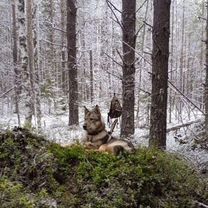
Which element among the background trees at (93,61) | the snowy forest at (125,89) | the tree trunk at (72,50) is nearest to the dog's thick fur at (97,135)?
the snowy forest at (125,89)

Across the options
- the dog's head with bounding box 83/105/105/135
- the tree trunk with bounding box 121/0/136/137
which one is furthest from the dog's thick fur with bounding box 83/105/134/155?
the tree trunk with bounding box 121/0/136/137

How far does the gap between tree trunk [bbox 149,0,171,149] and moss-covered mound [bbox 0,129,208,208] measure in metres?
2.59

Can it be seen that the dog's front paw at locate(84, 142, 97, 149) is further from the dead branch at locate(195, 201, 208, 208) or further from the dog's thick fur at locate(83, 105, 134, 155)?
the dead branch at locate(195, 201, 208, 208)

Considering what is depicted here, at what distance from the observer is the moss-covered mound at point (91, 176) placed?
166 inches

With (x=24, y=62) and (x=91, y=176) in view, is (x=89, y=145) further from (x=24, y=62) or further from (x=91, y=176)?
(x=24, y=62)

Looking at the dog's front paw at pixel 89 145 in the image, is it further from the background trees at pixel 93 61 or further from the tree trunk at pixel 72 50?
the tree trunk at pixel 72 50

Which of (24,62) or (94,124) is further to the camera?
(24,62)

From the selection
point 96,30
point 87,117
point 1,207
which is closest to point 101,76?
point 96,30

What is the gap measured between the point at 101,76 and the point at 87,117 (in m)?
29.9

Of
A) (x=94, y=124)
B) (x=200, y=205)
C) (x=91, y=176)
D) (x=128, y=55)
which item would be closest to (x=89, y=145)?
(x=94, y=124)

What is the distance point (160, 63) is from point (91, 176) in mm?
3696

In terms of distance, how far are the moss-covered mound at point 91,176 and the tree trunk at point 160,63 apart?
2.59 m

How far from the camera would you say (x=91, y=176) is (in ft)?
15.1

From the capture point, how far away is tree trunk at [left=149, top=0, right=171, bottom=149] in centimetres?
771
